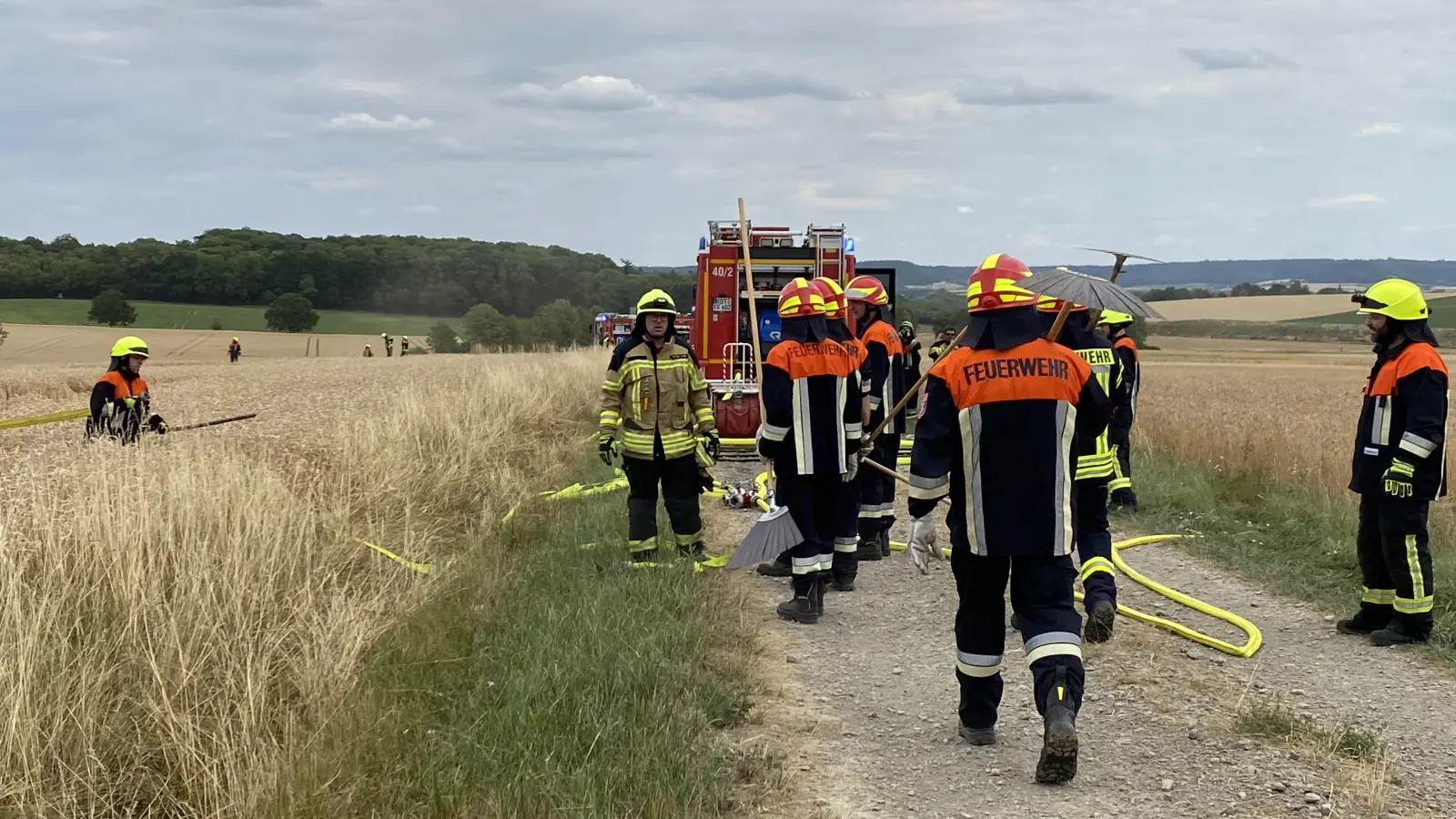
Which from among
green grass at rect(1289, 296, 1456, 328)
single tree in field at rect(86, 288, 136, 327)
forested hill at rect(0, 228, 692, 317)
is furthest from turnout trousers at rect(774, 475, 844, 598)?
green grass at rect(1289, 296, 1456, 328)

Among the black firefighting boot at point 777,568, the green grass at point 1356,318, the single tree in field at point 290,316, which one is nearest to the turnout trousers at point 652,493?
the black firefighting boot at point 777,568

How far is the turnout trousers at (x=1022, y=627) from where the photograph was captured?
427 cm

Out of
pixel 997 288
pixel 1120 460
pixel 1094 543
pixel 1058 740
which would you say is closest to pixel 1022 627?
pixel 1058 740

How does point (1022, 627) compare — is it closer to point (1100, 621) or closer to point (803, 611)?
point (1100, 621)

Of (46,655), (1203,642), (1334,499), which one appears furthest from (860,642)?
(1334,499)

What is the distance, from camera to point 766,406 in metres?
6.67

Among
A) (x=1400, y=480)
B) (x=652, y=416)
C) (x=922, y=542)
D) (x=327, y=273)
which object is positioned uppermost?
(x=327, y=273)

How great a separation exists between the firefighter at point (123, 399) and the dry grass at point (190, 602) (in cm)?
31

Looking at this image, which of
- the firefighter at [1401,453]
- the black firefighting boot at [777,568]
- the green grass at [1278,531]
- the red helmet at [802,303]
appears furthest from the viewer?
the black firefighting boot at [777,568]

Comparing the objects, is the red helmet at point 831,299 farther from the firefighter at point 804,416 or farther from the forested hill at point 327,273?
the forested hill at point 327,273

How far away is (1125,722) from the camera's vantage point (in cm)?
485

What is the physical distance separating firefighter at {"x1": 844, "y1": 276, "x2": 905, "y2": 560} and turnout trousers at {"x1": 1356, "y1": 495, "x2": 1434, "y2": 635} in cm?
311

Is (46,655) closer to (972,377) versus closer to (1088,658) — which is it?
(972,377)

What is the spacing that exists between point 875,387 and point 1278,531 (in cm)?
343
